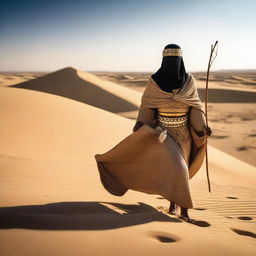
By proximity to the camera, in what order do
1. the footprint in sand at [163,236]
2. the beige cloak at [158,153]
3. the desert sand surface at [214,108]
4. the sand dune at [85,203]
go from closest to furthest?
the sand dune at [85,203] → the footprint in sand at [163,236] → the beige cloak at [158,153] → the desert sand surface at [214,108]

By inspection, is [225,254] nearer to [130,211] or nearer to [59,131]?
[130,211]

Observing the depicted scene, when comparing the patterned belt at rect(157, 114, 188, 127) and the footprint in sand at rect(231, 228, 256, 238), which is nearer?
the footprint in sand at rect(231, 228, 256, 238)

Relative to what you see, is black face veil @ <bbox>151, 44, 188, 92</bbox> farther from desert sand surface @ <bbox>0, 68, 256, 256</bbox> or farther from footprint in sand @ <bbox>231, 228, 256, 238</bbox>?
footprint in sand @ <bbox>231, 228, 256, 238</bbox>

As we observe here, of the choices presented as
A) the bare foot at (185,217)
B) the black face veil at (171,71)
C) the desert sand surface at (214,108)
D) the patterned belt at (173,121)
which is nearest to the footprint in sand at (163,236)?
the bare foot at (185,217)

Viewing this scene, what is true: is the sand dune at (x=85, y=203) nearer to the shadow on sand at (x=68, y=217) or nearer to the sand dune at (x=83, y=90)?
the shadow on sand at (x=68, y=217)

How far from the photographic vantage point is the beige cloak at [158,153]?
3.89 m

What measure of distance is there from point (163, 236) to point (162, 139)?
50.9 inches

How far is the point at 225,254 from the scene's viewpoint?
2.70m

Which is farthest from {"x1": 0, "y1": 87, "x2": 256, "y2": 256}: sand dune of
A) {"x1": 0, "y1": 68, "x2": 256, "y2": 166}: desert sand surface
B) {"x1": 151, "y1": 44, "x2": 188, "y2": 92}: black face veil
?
{"x1": 0, "y1": 68, "x2": 256, "y2": 166}: desert sand surface

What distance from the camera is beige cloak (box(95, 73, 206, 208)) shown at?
3.89 m

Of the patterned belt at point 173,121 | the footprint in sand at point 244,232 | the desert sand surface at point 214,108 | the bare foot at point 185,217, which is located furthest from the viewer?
the desert sand surface at point 214,108

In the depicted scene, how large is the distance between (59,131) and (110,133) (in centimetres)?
168

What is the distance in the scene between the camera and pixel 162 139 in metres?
3.97

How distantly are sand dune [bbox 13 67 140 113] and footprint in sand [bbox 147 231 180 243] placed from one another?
62.2 feet
